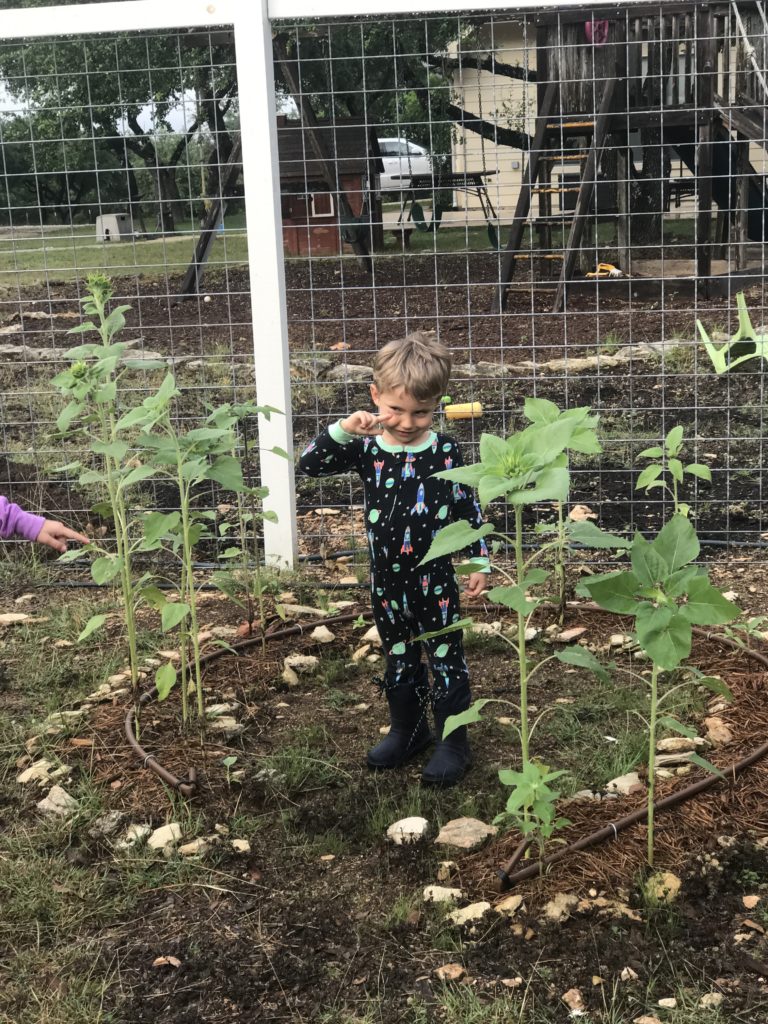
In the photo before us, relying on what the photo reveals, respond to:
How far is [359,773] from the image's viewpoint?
2828 millimetres

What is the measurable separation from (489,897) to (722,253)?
9715 mm

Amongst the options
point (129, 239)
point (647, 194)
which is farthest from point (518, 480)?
point (647, 194)

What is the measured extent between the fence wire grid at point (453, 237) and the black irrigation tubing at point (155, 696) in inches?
25.1

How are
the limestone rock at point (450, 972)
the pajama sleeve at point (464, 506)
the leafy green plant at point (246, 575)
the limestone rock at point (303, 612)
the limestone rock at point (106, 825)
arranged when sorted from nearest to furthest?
the limestone rock at point (450, 972) < the limestone rock at point (106, 825) < the pajama sleeve at point (464, 506) < the leafy green plant at point (246, 575) < the limestone rock at point (303, 612)

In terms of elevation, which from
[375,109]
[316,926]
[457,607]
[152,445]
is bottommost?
[316,926]

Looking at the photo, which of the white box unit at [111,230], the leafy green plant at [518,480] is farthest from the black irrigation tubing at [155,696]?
the white box unit at [111,230]

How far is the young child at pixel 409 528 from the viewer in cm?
274

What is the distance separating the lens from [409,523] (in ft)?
9.10


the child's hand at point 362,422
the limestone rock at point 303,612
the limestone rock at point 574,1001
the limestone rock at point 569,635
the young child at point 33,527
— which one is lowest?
the limestone rock at point 574,1001

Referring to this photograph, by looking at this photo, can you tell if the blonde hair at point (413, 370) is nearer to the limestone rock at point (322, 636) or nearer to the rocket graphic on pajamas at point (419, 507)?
the rocket graphic on pajamas at point (419, 507)

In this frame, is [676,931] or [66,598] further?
[66,598]

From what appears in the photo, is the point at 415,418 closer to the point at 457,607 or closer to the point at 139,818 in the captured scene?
the point at 457,607

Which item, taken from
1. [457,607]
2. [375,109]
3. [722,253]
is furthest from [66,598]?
[375,109]

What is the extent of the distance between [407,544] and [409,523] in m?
0.05
